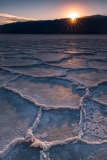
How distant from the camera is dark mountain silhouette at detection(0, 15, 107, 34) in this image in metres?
24.1

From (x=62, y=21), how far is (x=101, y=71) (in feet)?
86.4

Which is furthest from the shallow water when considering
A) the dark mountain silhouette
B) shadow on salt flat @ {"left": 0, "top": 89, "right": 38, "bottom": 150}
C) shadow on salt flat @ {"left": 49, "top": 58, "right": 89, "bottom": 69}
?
the dark mountain silhouette

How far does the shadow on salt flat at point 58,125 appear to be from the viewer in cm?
121

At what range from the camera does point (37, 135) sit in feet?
3.96

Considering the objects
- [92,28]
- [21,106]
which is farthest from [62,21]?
[21,106]

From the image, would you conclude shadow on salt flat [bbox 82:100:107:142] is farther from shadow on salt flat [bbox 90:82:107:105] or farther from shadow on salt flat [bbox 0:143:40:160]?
shadow on salt flat [bbox 0:143:40:160]

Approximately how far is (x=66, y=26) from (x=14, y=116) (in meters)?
26.3

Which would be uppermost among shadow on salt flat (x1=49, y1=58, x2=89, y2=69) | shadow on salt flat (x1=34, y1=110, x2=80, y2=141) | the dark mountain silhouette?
the dark mountain silhouette

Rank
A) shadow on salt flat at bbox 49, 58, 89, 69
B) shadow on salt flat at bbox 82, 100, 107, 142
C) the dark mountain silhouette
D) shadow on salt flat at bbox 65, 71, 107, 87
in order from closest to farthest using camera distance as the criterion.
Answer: shadow on salt flat at bbox 82, 100, 107, 142
shadow on salt flat at bbox 65, 71, 107, 87
shadow on salt flat at bbox 49, 58, 89, 69
the dark mountain silhouette

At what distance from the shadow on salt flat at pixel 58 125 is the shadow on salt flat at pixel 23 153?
0.12 meters

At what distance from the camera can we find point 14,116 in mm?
1454

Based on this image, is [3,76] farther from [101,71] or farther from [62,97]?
[101,71]

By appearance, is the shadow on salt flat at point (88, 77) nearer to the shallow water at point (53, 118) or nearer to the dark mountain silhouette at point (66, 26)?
the shallow water at point (53, 118)

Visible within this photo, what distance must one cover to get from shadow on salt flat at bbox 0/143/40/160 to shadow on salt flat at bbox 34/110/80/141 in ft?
0.39
